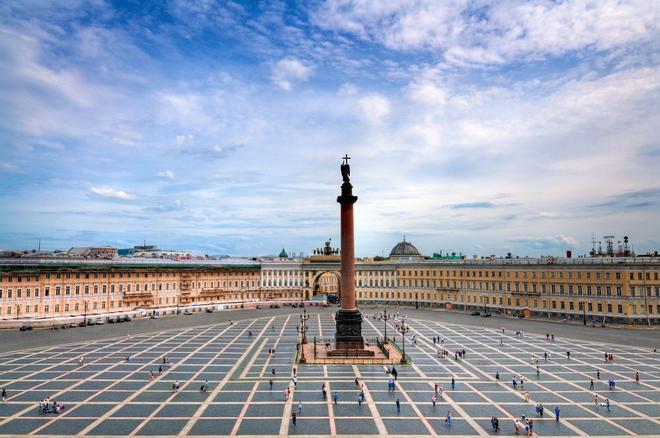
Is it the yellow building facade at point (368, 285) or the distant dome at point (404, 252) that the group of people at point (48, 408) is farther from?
the distant dome at point (404, 252)

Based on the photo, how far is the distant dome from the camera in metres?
134

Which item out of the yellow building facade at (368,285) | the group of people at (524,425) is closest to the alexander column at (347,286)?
the group of people at (524,425)

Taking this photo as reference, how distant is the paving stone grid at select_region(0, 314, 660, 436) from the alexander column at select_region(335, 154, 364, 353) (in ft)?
17.3

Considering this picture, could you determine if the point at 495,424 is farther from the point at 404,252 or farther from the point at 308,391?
the point at 404,252

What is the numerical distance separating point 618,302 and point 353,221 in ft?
160

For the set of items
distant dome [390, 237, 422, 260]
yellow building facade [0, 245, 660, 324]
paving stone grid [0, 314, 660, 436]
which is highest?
distant dome [390, 237, 422, 260]

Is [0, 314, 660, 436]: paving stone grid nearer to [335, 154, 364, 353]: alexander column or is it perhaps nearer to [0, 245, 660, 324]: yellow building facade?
[335, 154, 364, 353]: alexander column

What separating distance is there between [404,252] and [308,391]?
328ft

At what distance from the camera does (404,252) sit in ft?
445

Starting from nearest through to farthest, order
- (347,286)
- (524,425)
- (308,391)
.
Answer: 1. (524,425)
2. (308,391)
3. (347,286)

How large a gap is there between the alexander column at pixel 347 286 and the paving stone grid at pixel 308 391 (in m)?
5.29

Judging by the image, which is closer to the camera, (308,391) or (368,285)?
(308,391)

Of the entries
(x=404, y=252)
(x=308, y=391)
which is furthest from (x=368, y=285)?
(x=308, y=391)

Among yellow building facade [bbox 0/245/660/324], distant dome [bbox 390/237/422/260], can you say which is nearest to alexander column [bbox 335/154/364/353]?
yellow building facade [bbox 0/245/660/324]
